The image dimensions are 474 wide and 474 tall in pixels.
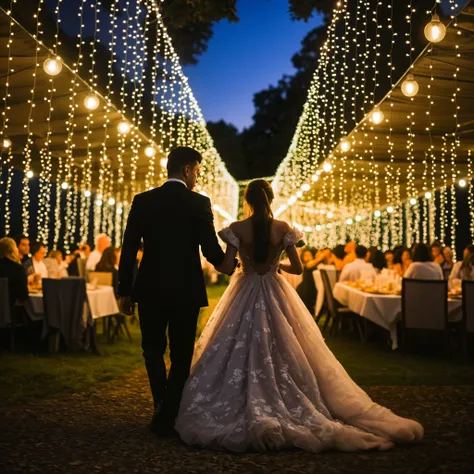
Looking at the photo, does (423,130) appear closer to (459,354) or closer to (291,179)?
(459,354)

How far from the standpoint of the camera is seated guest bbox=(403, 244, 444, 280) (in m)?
6.97

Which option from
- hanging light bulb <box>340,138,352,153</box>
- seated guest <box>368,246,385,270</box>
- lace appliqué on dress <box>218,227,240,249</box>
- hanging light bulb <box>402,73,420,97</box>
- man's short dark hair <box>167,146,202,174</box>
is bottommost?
seated guest <box>368,246,385,270</box>

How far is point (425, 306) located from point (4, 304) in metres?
4.28

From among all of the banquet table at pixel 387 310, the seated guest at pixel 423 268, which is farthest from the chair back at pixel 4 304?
the seated guest at pixel 423 268

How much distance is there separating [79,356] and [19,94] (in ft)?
11.3

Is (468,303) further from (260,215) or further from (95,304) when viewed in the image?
(95,304)

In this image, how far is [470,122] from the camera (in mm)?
8508

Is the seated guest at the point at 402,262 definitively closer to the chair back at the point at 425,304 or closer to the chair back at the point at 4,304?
the chair back at the point at 425,304

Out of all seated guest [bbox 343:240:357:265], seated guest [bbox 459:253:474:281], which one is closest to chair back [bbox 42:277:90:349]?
seated guest [bbox 459:253:474:281]

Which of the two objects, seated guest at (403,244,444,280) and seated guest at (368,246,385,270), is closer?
seated guest at (403,244,444,280)

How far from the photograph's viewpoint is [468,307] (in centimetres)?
635

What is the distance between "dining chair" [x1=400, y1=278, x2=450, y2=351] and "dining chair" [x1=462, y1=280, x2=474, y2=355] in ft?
0.55

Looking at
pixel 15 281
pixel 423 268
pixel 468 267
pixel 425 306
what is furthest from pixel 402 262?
pixel 15 281

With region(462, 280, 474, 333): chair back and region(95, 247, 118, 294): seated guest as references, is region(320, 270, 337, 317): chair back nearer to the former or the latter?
region(462, 280, 474, 333): chair back
